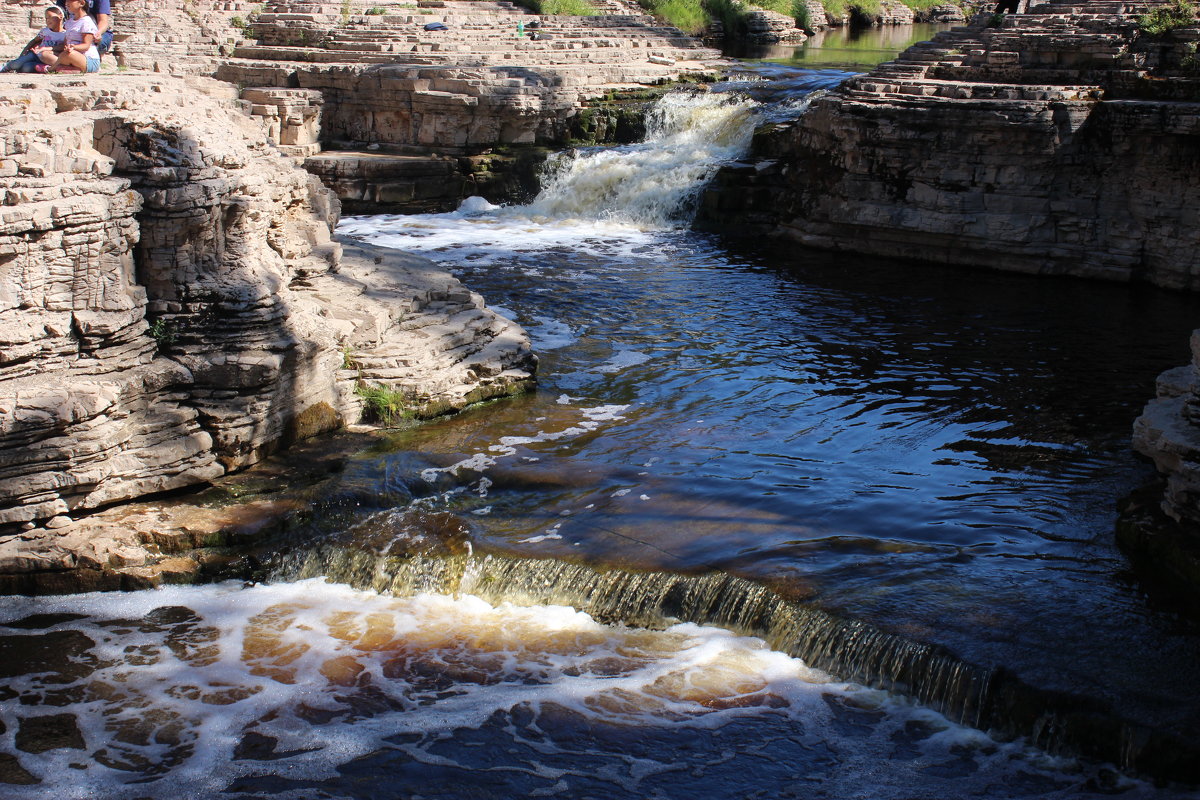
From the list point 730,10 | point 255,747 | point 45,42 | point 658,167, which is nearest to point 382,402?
point 255,747

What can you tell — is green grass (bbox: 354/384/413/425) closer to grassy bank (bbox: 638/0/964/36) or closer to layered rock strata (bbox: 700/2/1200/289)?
layered rock strata (bbox: 700/2/1200/289)

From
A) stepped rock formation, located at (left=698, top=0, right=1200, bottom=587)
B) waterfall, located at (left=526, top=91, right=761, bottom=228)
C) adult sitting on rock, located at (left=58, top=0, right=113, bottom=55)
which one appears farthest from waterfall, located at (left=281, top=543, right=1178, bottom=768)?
waterfall, located at (left=526, top=91, right=761, bottom=228)

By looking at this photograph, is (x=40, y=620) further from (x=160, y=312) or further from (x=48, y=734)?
(x=160, y=312)

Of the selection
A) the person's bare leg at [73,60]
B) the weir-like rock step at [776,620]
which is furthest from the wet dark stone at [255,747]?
the person's bare leg at [73,60]

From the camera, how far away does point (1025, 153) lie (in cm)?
1422

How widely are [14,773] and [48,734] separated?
30 centimetres

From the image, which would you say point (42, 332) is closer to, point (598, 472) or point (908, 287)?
point (598, 472)

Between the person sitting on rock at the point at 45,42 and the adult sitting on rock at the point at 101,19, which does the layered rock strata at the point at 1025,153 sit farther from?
the person sitting on rock at the point at 45,42

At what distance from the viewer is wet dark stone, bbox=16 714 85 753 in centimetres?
555

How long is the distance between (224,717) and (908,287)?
33.9 ft

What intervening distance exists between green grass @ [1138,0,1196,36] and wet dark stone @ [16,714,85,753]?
1367 cm

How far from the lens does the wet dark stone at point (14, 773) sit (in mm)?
5293

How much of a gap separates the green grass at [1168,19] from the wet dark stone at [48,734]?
538 inches

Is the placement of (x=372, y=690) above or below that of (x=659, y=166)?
below
